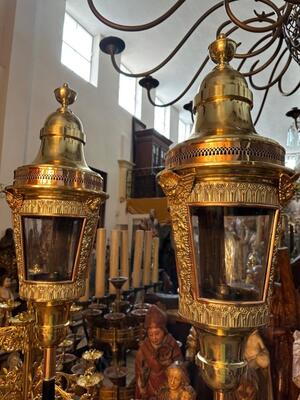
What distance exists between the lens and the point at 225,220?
16.2 inches

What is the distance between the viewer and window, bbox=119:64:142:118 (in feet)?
23.9

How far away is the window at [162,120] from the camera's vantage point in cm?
886

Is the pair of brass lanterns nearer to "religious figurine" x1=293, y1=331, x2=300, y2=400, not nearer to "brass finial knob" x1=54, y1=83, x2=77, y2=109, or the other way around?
"brass finial knob" x1=54, y1=83, x2=77, y2=109

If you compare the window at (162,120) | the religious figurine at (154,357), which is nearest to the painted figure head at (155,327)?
the religious figurine at (154,357)

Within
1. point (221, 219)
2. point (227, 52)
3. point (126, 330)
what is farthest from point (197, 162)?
point (126, 330)

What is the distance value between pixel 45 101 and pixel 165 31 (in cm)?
275

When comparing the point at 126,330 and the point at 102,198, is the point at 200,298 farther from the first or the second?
the point at 126,330

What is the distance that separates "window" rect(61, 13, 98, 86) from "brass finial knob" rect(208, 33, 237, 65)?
5.72m

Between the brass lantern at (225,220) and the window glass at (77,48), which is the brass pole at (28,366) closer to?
the brass lantern at (225,220)

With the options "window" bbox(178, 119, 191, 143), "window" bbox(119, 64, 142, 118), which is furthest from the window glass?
"window" bbox(178, 119, 191, 143)

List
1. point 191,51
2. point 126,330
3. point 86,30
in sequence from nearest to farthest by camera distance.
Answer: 1. point 126,330
2. point 86,30
3. point 191,51

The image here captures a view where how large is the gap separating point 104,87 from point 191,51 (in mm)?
1953

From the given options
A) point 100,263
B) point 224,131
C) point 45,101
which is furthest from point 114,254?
point 45,101

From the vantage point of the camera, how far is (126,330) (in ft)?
3.56
